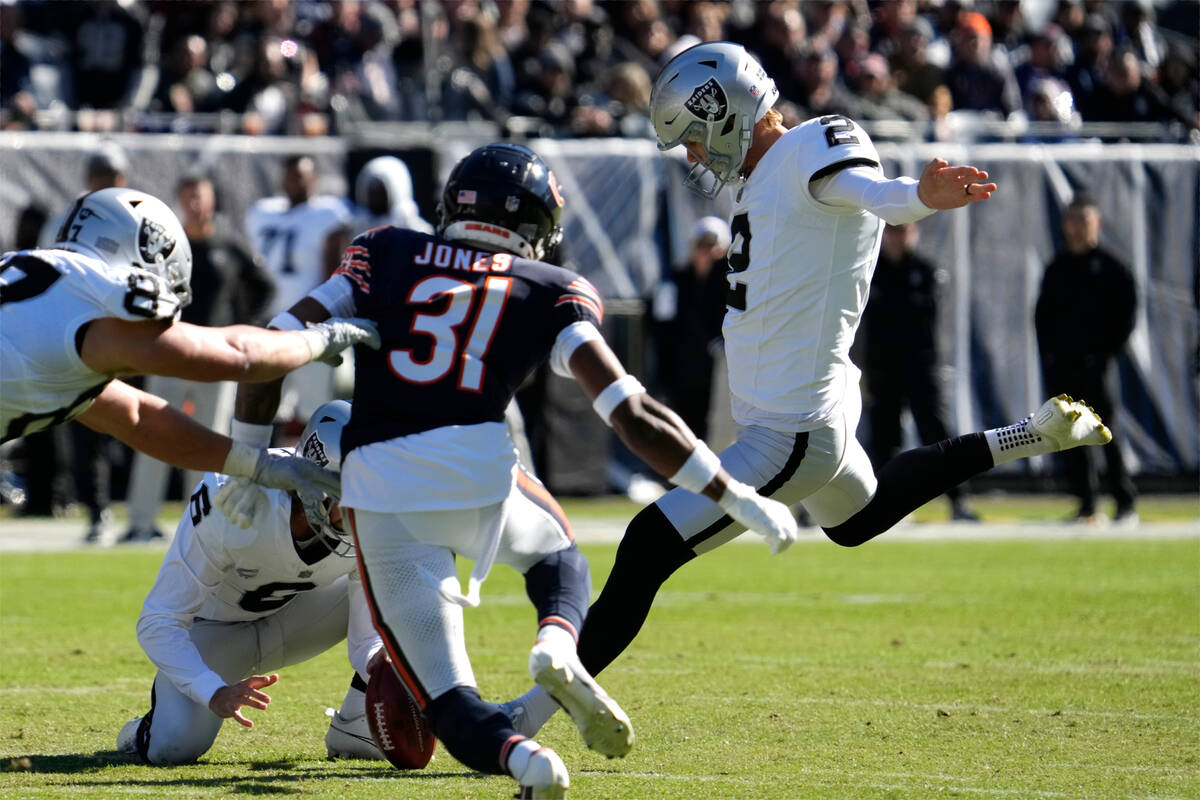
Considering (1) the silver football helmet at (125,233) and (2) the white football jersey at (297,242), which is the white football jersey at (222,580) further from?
(2) the white football jersey at (297,242)

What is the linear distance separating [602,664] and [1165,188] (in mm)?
10575

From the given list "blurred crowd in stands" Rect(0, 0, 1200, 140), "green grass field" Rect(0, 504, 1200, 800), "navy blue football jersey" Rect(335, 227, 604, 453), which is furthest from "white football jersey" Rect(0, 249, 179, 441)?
"blurred crowd in stands" Rect(0, 0, 1200, 140)

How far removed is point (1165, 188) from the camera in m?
13.9

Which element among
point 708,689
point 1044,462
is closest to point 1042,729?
point 708,689

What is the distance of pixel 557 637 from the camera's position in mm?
3861

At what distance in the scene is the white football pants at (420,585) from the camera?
395cm

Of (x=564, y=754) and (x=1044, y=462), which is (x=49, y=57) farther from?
(x=564, y=754)

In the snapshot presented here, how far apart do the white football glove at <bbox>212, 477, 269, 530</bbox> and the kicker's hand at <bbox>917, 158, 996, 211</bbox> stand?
198 cm

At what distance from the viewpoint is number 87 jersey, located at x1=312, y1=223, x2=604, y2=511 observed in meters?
3.96

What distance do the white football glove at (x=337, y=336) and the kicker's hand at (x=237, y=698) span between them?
1061 mm

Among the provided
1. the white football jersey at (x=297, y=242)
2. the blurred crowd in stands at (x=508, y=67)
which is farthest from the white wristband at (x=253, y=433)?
the blurred crowd in stands at (x=508, y=67)

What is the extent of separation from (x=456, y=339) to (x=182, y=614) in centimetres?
146

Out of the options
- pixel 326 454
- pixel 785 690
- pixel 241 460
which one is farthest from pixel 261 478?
pixel 785 690

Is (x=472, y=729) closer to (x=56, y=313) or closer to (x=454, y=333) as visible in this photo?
(x=454, y=333)
